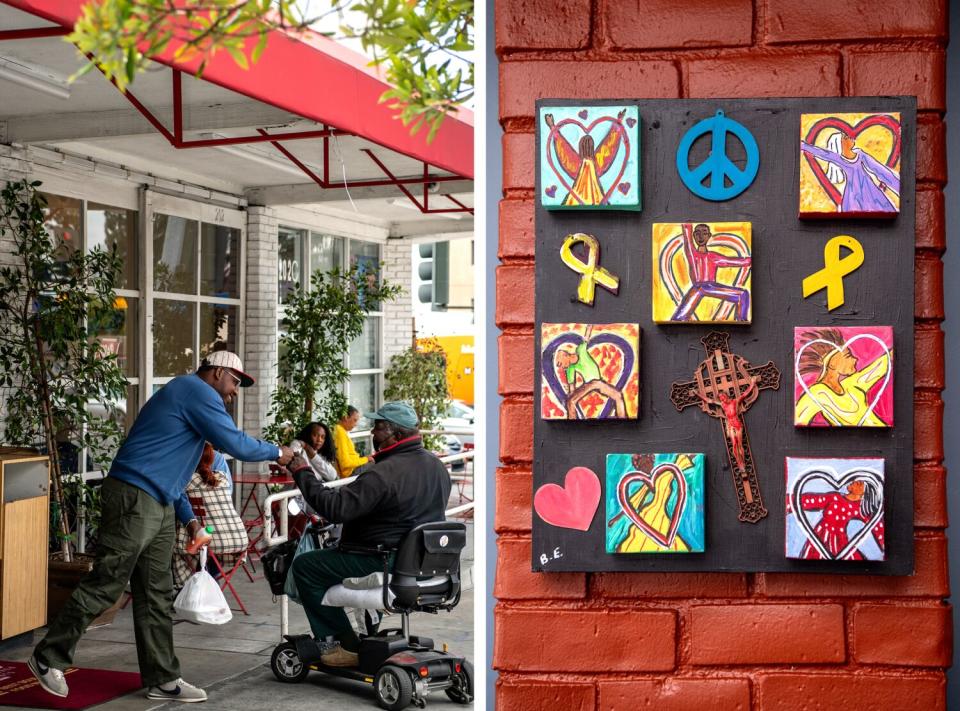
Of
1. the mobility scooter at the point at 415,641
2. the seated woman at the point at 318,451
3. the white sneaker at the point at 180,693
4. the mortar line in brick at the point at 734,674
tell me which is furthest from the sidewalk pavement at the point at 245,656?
the mortar line in brick at the point at 734,674

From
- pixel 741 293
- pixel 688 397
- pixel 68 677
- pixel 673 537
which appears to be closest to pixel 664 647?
pixel 673 537

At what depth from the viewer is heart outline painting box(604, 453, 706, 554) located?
5.51ft

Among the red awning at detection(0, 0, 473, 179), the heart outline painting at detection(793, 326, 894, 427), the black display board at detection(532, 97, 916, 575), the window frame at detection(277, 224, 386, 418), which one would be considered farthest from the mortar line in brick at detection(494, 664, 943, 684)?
the window frame at detection(277, 224, 386, 418)

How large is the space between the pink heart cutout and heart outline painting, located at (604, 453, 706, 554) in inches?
1.1

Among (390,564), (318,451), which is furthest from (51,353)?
(390,564)

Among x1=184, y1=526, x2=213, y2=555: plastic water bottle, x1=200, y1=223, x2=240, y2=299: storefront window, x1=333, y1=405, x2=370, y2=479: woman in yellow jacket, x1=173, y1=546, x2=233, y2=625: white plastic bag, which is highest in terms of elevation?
x1=200, y1=223, x2=240, y2=299: storefront window

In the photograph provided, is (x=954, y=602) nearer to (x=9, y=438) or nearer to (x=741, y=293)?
(x=741, y=293)

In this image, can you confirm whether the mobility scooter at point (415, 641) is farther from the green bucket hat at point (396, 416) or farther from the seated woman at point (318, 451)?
the seated woman at point (318, 451)

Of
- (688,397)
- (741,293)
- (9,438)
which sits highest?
(741,293)

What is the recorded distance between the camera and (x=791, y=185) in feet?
5.55

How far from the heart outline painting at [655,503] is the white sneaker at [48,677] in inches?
173

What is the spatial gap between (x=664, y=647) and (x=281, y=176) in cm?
916

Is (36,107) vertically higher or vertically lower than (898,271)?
higher

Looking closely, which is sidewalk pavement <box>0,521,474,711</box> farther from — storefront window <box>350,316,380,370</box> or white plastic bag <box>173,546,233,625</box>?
storefront window <box>350,316,380,370</box>
